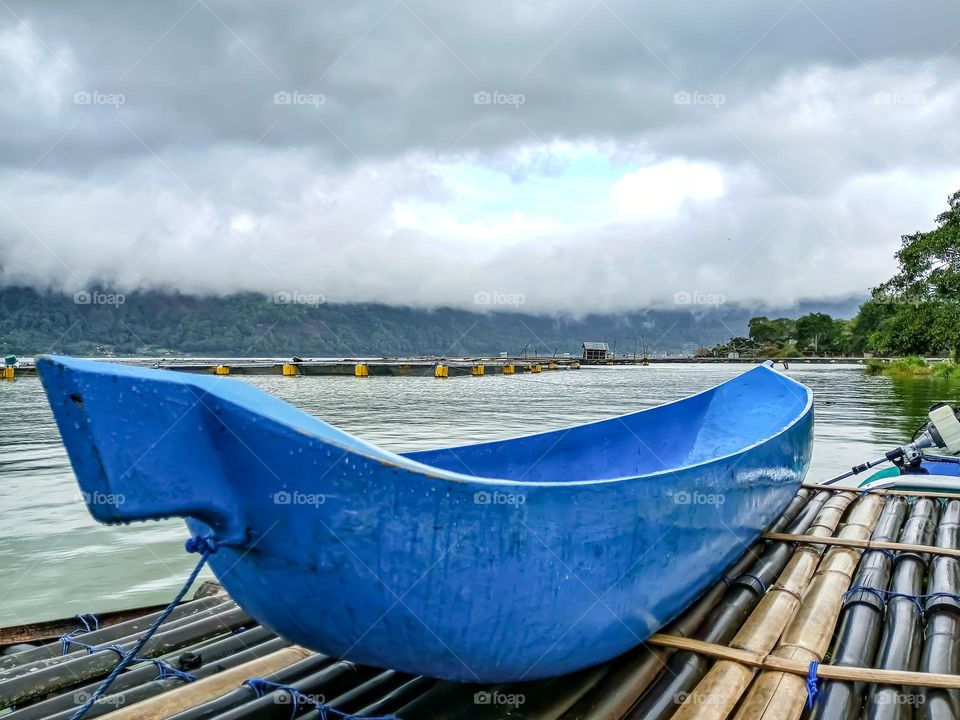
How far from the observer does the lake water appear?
6.37 meters

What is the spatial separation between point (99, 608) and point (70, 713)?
342 cm

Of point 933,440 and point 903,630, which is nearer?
point 903,630

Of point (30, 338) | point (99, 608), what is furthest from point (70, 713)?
point (30, 338)

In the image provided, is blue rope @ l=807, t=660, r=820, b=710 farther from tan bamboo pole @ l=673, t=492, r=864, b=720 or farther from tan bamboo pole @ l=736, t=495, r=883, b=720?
tan bamboo pole @ l=673, t=492, r=864, b=720

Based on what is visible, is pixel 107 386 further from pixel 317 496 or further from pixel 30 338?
pixel 30 338
